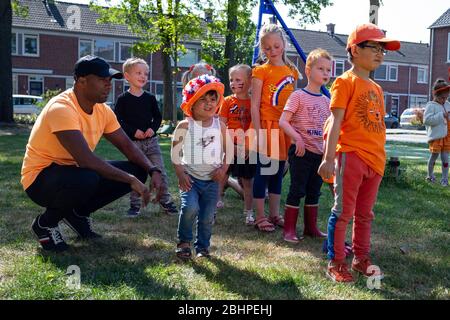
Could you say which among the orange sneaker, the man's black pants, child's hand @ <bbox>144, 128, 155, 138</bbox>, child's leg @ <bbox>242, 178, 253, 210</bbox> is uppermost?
child's hand @ <bbox>144, 128, 155, 138</bbox>

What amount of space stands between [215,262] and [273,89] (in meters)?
1.81

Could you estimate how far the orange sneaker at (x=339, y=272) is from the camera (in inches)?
141

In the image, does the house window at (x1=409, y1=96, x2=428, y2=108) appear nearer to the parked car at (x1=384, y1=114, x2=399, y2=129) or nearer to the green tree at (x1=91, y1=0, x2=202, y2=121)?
the parked car at (x1=384, y1=114, x2=399, y2=129)

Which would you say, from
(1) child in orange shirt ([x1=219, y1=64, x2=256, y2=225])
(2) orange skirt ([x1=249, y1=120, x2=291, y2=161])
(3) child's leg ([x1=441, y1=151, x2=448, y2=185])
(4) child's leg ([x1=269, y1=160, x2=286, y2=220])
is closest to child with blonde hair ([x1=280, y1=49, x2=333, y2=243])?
(2) orange skirt ([x1=249, y1=120, x2=291, y2=161])

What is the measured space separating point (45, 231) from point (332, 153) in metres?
2.23

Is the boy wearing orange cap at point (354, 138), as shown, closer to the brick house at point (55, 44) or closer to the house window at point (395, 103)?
the brick house at point (55, 44)

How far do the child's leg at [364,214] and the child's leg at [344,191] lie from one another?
5.2 inches

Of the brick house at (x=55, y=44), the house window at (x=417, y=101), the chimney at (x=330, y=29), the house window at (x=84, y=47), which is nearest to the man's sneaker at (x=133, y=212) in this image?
the brick house at (x=55, y=44)

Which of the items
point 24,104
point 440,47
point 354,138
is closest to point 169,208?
point 354,138

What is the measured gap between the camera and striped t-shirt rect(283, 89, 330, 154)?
458 centimetres

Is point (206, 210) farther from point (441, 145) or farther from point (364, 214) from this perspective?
point (441, 145)
